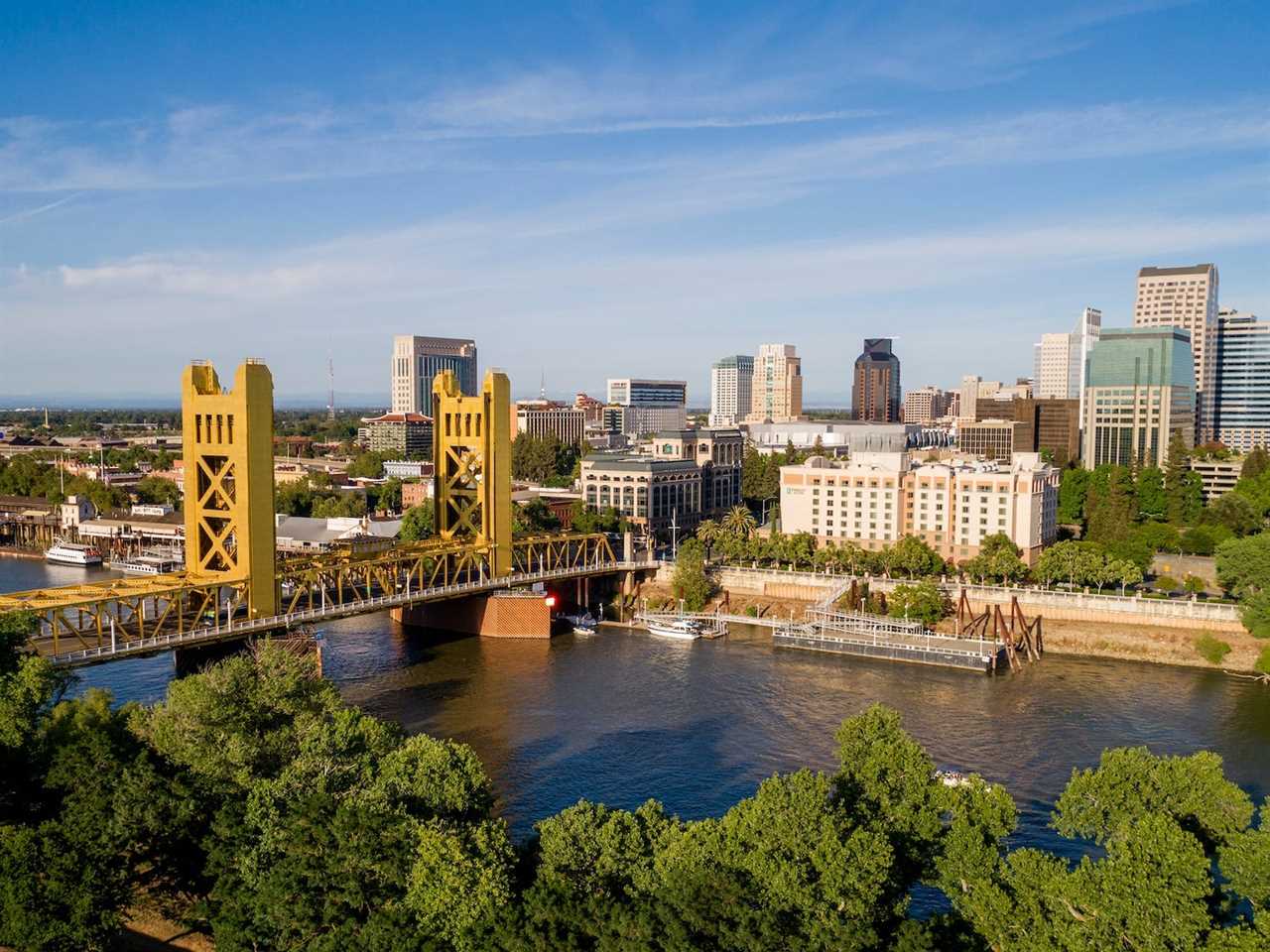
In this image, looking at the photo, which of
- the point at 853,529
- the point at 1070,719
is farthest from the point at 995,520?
the point at 1070,719

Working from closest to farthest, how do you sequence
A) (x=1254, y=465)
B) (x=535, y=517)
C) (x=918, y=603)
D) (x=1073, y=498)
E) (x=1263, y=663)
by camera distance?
1. (x=1263, y=663)
2. (x=918, y=603)
3. (x=535, y=517)
4. (x=1073, y=498)
5. (x=1254, y=465)

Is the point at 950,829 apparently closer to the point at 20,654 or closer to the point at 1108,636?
the point at 20,654

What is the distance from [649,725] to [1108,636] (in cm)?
2174

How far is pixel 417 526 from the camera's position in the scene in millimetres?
61281

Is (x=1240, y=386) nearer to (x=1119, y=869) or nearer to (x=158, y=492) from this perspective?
(x=158, y=492)

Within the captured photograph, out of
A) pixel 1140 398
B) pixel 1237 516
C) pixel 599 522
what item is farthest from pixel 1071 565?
pixel 1140 398

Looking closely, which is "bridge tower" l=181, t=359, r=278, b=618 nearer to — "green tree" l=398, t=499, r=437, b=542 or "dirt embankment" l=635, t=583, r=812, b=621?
"dirt embankment" l=635, t=583, r=812, b=621

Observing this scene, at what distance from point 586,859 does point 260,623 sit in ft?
69.3

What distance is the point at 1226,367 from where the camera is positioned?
11875 cm

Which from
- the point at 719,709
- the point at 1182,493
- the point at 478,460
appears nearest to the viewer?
the point at 719,709

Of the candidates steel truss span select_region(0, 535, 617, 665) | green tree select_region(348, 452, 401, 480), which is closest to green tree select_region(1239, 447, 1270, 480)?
steel truss span select_region(0, 535, 617, 665)

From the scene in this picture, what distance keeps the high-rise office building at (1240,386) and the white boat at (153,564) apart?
10137 cm

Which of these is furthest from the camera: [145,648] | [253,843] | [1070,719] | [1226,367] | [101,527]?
[1226,367]

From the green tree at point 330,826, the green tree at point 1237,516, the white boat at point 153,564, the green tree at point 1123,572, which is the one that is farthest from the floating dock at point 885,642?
the white boat at point 153,564
